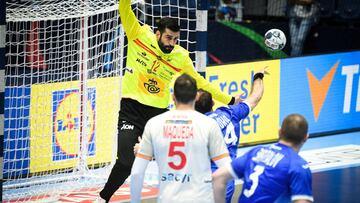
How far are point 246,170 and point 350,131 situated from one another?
10.9 meters

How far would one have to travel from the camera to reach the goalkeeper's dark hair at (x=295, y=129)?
23.3ft

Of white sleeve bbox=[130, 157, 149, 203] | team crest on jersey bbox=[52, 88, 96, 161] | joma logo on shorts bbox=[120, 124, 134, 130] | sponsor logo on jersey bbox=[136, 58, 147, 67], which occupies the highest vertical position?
sponsor logo on jersey bbox=[136, 58, 147, 67]

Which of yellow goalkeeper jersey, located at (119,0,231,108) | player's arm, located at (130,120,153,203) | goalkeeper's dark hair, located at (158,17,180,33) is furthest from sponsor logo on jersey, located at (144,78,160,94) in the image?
player's arm, located at (130,120,153,203)

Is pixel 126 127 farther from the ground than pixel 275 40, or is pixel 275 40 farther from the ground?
pixel 275 40

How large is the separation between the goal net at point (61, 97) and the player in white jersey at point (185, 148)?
4855 millimetres

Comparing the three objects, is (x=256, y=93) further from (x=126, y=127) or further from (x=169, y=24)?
(x=126, y=127)

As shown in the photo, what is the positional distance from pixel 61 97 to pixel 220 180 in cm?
605

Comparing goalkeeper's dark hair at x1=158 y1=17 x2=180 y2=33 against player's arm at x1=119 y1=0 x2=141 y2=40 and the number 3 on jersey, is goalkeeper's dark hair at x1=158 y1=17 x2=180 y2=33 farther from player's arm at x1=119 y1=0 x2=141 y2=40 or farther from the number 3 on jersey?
the number 3 on jersey

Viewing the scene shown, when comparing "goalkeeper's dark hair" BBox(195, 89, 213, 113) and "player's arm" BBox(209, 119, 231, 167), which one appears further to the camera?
"goalkeeper's dark hair" BBox(195, 89, 213, 113)

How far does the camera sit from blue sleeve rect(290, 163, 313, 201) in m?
7.07

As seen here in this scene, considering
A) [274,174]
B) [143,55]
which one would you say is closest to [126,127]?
[143,55]

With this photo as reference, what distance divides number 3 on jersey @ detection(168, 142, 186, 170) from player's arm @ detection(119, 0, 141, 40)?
2953 mm

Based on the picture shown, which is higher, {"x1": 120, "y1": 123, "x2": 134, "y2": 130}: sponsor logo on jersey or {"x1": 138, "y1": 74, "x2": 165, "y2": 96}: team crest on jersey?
{"x1": 138, "y1": 74, "x2": 165, "y2": 96}: team crest on jersey

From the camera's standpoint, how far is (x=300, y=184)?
7.08 metres
